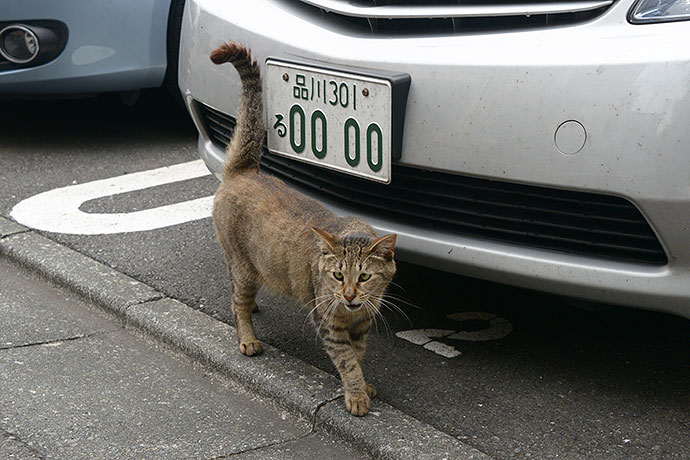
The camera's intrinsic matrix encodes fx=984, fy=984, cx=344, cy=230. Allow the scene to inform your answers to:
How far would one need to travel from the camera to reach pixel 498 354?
2.86 metres

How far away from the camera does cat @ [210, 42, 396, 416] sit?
8.29 ft

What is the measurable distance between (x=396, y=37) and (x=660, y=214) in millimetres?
866

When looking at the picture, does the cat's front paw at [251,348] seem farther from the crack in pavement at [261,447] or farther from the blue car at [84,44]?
the blue car at [84,44]

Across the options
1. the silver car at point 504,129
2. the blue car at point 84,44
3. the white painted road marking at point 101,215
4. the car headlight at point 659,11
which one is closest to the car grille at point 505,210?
the silver car at point 504,129

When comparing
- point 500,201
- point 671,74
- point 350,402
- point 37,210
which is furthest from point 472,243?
point 37,210

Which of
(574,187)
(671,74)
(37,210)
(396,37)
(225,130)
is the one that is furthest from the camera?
(37,210)

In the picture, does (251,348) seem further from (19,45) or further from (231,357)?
(19,45)

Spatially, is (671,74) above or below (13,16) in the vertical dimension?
above

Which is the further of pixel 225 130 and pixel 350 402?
pixel 225 130

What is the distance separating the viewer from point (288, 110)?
2.81 meters

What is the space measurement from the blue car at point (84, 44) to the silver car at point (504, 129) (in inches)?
77.0

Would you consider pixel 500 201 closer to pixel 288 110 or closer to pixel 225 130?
pixel 288 110

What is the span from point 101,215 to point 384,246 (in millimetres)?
1919

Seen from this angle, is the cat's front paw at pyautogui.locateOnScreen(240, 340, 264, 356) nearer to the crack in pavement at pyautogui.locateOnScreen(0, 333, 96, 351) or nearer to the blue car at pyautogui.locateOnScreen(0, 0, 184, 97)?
the crack in pavement at pyautogui.locateOnScreen(0, 333, 96, 351)
